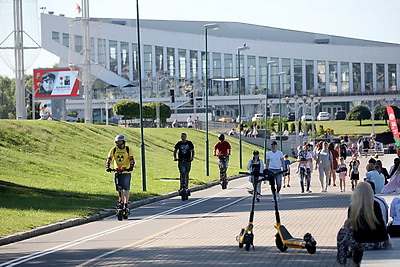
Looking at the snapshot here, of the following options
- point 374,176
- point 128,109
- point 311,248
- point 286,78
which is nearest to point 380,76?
point 286,78

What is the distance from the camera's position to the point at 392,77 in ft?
414

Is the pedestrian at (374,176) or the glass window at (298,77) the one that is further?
the glass window at (298,77)

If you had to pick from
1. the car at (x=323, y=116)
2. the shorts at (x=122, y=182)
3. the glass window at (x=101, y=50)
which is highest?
the glass window at (x=101, y=50)

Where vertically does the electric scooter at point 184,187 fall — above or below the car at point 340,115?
above

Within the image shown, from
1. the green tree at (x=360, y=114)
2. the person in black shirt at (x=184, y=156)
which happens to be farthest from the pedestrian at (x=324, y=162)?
the green tree at (x=360, y=114)

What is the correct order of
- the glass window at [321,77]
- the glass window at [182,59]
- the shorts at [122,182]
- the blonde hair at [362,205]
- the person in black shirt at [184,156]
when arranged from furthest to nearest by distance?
the glass window at [182,59]
the glass window at [321,77]
the person in black shirt at [184,156]
the shorts at [122,182]
the blonde hair at [362,205]

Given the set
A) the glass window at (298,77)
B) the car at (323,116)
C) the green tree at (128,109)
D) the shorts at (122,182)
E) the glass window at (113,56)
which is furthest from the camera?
the glass window at (113,56)

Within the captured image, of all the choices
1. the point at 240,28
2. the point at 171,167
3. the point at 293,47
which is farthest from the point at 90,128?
the point at 240,28

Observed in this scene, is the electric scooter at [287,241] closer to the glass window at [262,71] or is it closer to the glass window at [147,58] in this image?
the glass window at [262,71]

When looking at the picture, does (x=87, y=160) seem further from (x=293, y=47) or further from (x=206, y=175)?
(x=293, y=47)

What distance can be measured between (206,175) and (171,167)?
6.88 meters

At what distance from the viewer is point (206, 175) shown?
42312 millimetres

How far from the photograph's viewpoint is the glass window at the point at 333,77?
126188 mm

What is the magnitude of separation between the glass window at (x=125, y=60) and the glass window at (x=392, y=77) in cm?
3662
